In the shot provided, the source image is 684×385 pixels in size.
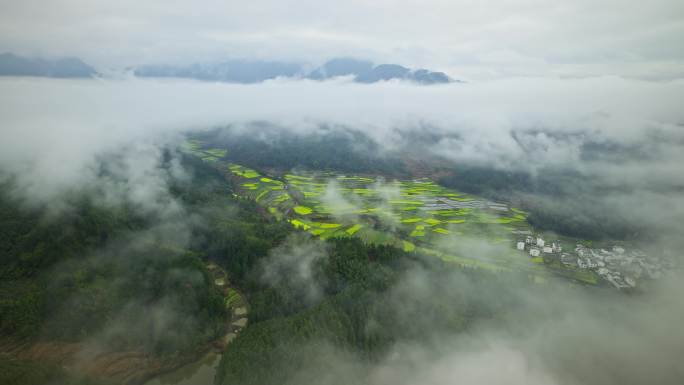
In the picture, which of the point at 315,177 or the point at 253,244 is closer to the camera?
the point at 253,244

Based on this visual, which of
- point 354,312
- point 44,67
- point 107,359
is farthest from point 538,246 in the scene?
point 44,67

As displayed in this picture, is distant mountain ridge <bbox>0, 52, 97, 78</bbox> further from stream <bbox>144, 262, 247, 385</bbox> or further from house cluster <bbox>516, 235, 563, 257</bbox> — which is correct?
house cluster <bbox>516, 235, 563, 257</bbox>

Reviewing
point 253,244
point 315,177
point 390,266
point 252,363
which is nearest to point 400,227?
point 390,266

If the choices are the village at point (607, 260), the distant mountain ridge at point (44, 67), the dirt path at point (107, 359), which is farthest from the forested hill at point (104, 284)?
the distant mountain ridge at point (44, 67)

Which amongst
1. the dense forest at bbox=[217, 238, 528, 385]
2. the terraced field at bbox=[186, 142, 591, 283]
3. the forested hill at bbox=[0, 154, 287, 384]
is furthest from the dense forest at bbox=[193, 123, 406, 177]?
the dense forest at bbox=[217, 238, 528, 385]

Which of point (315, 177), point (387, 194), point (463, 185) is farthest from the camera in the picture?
point (315, 177)

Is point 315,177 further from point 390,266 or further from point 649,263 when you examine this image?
point 649,263

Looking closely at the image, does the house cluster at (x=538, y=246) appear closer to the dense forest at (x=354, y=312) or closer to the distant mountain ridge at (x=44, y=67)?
the dense forest at (x=354, y=312)
